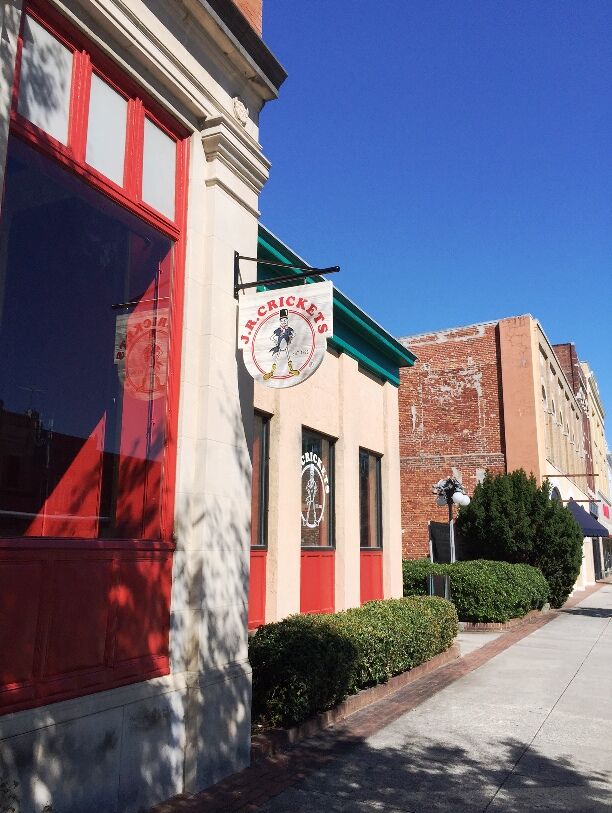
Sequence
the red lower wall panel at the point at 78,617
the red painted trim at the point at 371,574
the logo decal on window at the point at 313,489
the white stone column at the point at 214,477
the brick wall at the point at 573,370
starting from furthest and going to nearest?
1. the brick wall at the point at 573,370
2. the red painted trim at the point at 371,574
3. the logo decal on window at the point at 313,489
4. the white stone column at the point at 214,477
5. the red lower wall panel at the point at 78,617

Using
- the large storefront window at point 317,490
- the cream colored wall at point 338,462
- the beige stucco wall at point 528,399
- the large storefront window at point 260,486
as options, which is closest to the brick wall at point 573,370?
the beige stucco wall at point 528,399

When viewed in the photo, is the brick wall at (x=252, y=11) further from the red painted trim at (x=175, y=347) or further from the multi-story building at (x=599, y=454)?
the multi-story building at (x=599, y=454)

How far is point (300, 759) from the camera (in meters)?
6.41

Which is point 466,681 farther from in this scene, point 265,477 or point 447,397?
point 447,397

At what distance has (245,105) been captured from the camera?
731 centimetres

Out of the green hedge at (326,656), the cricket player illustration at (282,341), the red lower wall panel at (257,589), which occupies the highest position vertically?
the cricket player illustration at (282,341)

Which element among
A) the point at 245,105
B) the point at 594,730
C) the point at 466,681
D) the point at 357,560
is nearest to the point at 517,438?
the point at 357,560

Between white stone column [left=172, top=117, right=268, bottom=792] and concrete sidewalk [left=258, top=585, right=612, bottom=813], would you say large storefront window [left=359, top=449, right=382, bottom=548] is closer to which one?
concrete sidewalk [left=258, top=585, right=612, bottom=813]

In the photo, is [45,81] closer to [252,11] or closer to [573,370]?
[252,11]

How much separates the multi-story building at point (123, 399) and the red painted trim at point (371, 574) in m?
6.74

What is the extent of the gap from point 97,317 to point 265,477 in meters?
3.97

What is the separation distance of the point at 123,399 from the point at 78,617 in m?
2.09

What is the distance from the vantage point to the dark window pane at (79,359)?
548 cm

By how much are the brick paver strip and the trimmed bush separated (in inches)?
402
